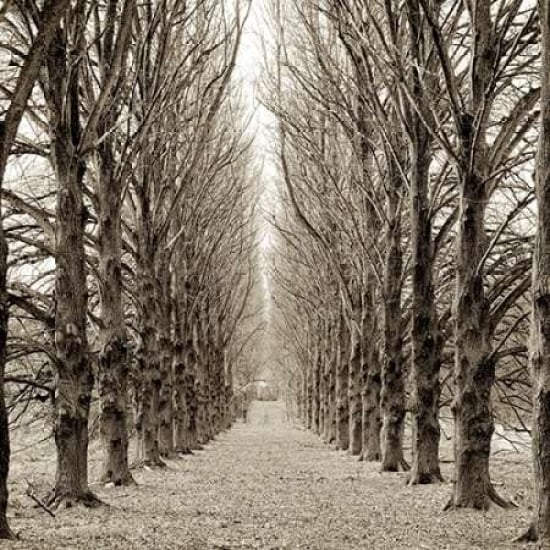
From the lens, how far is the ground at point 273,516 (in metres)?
6.71

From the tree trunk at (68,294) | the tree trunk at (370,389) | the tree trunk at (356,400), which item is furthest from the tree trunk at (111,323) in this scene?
the tree trunk at (356,400)

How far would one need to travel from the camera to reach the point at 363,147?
17234 millimetres

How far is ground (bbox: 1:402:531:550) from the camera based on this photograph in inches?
264

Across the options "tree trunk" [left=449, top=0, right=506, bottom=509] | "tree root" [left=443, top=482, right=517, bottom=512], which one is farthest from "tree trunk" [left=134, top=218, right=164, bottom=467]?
"tree root" [left=443, top=482, right=517, bottom=512]

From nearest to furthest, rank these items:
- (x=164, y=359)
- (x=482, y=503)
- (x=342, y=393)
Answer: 1. (x=482, y=503)
2. (x=164, y=359)
3. (x=342, y=393)

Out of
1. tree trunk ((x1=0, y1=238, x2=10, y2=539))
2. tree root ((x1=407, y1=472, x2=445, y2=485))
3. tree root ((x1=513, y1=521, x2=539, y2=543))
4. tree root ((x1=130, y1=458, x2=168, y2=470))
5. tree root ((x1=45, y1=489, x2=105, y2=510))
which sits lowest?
tree root ((x1=130, y1=458, x2=168, y2=470))

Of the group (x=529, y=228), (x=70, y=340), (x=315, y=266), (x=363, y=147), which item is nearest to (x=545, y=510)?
(x=70, y=340)

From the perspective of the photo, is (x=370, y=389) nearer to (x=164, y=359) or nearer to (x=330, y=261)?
(x=330, y=261)

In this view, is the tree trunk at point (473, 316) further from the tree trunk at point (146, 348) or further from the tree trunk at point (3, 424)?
the tree trunk at point (146, 348)

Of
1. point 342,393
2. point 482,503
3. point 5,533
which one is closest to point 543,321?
point 482,503

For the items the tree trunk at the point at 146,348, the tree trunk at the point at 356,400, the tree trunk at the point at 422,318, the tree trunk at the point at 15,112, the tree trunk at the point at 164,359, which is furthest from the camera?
the tree trunk at the point at 356,400

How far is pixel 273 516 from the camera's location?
879cm

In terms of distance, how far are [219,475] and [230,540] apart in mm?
7812

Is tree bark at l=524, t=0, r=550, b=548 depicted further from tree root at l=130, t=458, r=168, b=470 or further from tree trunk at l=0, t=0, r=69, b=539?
tree root at l=130, t=458, r=168, b=470
